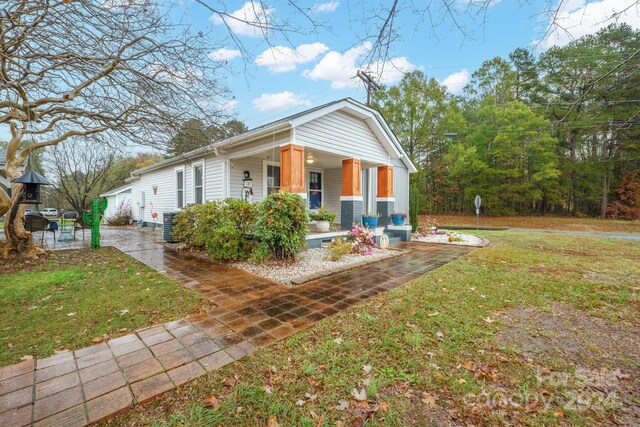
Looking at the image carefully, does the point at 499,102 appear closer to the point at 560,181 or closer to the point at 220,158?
the point at 560,181

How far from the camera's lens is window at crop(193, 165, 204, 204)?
9880mm

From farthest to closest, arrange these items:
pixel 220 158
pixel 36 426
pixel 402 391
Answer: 1. pixel 220 158
2. pixel 402 391
3. pixel 36 426

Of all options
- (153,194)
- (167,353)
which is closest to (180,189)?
(153,194)

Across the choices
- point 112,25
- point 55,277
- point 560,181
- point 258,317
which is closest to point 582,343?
point 258,317

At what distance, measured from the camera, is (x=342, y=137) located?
7801mm

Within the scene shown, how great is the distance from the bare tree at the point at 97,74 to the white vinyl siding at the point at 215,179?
8.70 feet

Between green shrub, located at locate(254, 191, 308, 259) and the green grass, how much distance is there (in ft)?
5.88

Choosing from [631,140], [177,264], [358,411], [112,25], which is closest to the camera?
[358,411]

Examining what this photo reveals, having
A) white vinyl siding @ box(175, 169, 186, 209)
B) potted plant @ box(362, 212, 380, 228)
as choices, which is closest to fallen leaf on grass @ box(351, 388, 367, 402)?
potted plant @ box(362, 212, 380, 228)

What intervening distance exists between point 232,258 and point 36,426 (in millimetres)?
4157

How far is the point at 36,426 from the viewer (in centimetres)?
151

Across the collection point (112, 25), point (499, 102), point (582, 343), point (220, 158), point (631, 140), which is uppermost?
point (499, 102)

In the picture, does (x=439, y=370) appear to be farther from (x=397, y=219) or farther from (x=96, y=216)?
(x=96, y=216)

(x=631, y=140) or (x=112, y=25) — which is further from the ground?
(x=631, y=140)
